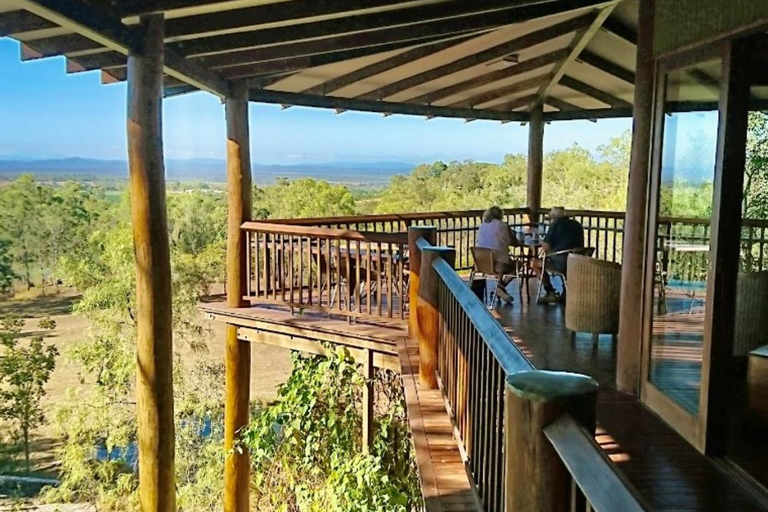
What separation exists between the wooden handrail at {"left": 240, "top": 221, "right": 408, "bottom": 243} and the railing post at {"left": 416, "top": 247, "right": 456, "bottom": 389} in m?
1.81

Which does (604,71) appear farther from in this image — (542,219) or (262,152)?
(262,152)

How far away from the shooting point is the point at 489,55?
7.80 meters

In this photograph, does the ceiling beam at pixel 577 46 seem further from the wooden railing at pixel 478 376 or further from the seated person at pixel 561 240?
the wooden railing at pixel 478 376

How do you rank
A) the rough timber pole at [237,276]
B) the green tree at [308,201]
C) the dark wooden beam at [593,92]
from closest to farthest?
the rough timber pole at [237,276], the dark wooden beam at [593,92], the green tree at [308,201]

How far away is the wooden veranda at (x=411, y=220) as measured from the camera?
2189 mm

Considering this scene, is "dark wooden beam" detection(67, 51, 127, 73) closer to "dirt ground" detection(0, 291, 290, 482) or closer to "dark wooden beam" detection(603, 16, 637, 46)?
"dark wooden beam" detection(603, 16, 637, 46)

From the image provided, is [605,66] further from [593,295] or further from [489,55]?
[593,295]

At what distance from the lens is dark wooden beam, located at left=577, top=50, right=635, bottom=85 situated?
27.9ft

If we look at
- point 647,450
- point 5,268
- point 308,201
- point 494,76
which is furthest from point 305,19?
point 308,201

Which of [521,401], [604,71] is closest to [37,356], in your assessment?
[604,71]

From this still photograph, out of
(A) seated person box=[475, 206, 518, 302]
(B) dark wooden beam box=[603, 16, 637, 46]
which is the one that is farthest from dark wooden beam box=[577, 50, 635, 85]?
(A) seated person box=[475, 206, 518, 302]

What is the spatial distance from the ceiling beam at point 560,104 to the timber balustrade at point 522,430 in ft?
28.0

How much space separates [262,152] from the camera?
1230 inches

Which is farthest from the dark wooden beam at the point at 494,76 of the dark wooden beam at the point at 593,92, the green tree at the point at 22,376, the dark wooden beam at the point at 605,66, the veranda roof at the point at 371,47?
the green tree at the point at 22,376
